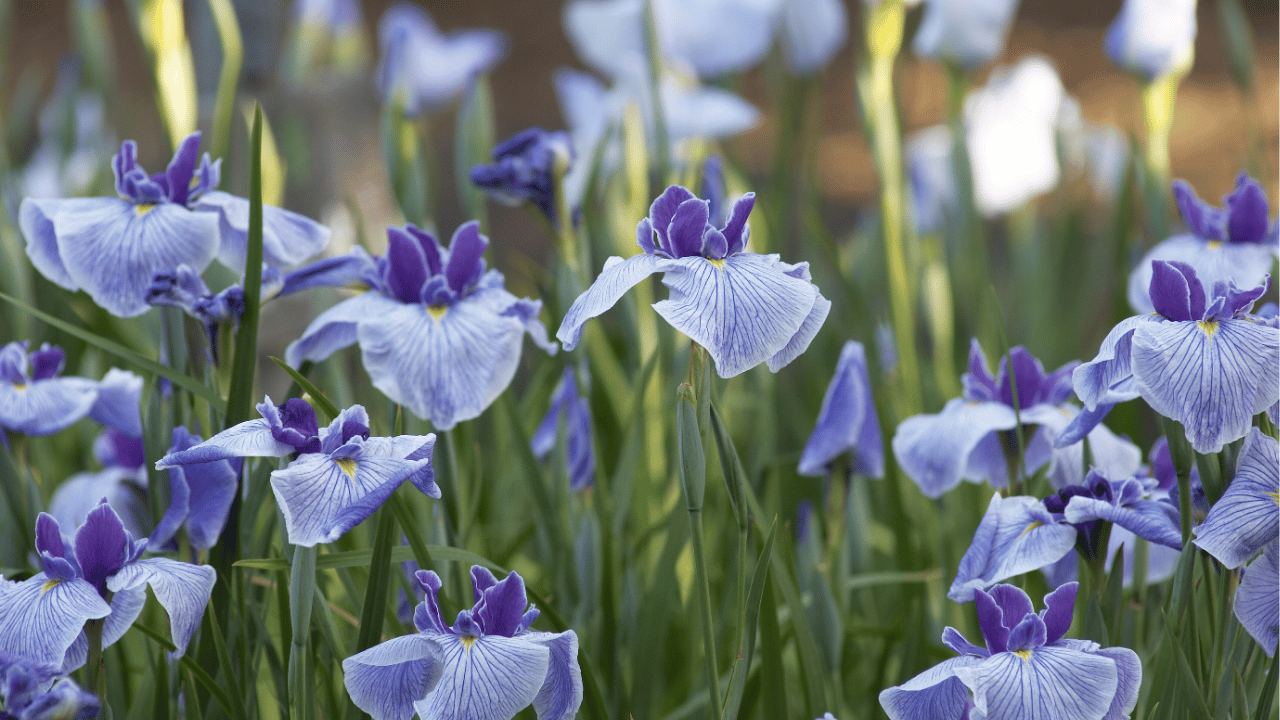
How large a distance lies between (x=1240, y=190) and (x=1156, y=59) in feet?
1.80

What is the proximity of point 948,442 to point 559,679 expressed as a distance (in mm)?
345

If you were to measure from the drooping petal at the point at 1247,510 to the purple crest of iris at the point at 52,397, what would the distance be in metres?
0.75

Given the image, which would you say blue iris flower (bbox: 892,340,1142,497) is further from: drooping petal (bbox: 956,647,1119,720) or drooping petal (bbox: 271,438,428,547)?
drooping petal (bbox: 271,438,428,547)

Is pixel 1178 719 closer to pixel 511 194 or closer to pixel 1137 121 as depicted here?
pixel 511 194

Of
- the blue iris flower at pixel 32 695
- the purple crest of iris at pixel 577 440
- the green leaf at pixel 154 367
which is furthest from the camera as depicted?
the purple crest of iris at pixel 577 440

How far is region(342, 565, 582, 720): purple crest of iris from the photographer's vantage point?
48 cm

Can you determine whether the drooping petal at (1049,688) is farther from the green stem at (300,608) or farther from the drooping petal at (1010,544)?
the green stem at (300,608)

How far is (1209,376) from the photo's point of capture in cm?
49

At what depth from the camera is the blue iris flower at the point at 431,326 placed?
0.59m

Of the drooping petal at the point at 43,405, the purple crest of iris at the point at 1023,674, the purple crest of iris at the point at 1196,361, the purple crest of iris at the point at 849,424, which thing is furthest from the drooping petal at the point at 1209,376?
the drooping petal at the point at 43,405

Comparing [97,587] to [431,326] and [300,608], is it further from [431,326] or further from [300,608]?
[431,326]

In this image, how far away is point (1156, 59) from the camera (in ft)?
4.09

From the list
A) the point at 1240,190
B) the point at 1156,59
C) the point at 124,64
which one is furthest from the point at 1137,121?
the point at 124,64

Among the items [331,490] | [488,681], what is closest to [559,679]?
[488,681]
